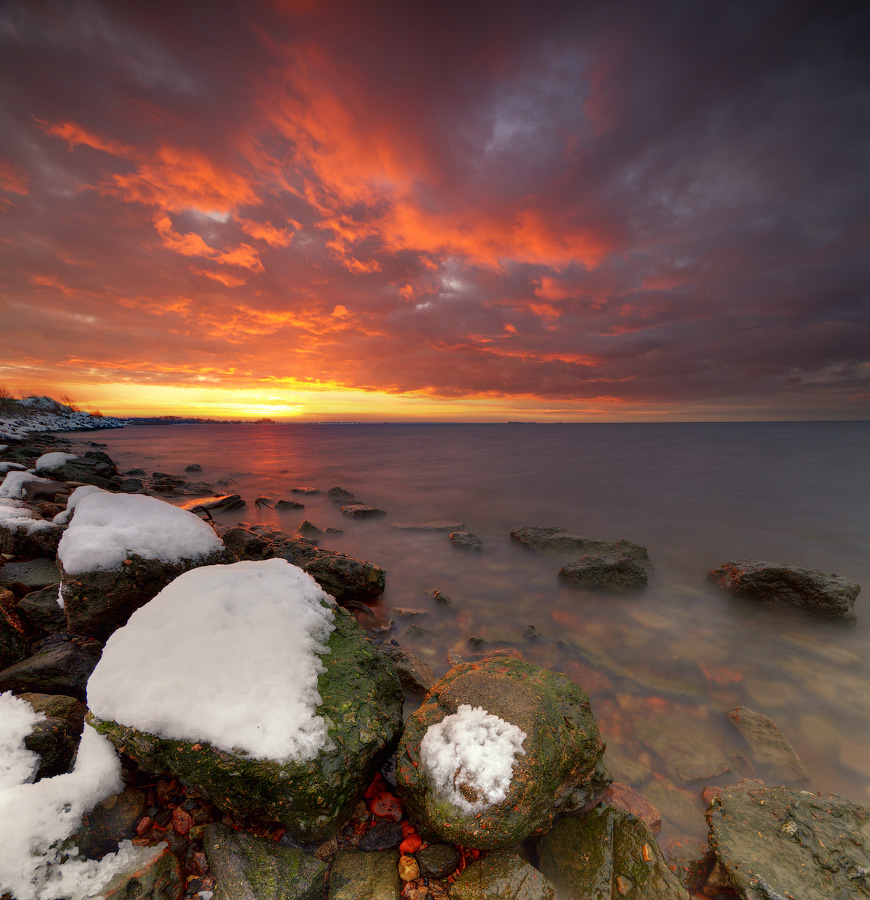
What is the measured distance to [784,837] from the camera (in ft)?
9.18

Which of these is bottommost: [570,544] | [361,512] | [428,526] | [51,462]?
[428,526]

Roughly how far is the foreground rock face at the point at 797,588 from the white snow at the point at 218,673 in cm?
825

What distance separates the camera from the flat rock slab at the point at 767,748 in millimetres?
4031

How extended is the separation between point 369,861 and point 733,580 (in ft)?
27.0

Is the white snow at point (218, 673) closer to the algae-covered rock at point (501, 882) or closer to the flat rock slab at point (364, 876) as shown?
the flat rock slab at point (364, 876)

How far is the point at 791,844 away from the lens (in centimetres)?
275

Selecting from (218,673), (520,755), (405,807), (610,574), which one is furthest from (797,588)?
(218,673)

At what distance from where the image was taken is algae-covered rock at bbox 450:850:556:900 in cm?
235

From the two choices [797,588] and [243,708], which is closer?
[243,708]

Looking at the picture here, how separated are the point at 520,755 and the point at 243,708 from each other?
1917 millimetres

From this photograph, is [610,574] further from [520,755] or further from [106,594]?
[106,594]

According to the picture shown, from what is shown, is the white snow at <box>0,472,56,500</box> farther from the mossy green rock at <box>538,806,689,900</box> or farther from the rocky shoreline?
the mossy green rock at <box>538,806,689,900</box>

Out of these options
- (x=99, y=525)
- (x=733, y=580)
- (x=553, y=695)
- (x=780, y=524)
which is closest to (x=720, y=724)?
(x=553, y=695)

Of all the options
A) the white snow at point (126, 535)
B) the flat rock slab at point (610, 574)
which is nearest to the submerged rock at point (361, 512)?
the flat rock slab at point (610, 574)
